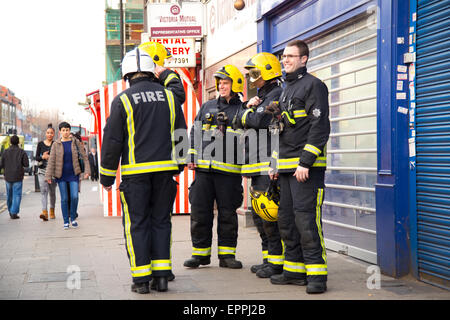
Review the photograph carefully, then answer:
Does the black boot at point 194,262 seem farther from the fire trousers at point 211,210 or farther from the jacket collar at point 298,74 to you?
the jacket collar at point 298,74

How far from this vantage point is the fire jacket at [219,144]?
647cm

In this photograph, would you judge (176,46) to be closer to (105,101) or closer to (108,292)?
(105,101)

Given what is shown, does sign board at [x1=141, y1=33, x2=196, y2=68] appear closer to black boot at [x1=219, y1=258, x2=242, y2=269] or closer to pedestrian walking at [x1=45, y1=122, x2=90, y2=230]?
pedestrian walking at [x1=45, y1=122, x2=90, y2=230]

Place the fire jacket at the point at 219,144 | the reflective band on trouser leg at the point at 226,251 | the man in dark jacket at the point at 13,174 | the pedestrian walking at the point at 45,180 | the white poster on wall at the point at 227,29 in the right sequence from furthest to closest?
the man in dark jacket at the point at 13,174
the pedestrian walking at the point at 45,180
the white poster on wall at the point at 227,29
the reflective band on trouser leg at the point at 226,251
the fire jacket at the point at 219,144

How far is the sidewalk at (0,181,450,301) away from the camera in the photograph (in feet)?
17.1

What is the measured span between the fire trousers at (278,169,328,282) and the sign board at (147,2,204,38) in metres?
8.50

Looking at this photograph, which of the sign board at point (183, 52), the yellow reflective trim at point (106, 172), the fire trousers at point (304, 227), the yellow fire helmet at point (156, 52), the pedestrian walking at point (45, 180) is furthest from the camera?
the sign board at point (183, 52)

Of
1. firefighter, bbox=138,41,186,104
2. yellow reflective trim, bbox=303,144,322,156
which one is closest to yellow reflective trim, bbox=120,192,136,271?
firefighter, bbox=138,41,186,104

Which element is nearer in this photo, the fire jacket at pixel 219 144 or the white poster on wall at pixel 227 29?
the fire jacket at pixel 219 144

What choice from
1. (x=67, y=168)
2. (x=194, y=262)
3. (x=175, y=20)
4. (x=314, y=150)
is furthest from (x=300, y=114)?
(x=175, y=20)

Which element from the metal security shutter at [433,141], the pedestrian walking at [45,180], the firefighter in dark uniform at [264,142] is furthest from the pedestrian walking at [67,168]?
the metal security shutter at [433,141]

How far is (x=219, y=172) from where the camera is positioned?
648cm

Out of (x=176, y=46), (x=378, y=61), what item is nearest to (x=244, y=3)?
(x=176, y=46)

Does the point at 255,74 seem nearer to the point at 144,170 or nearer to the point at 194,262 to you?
the point at 144,170
